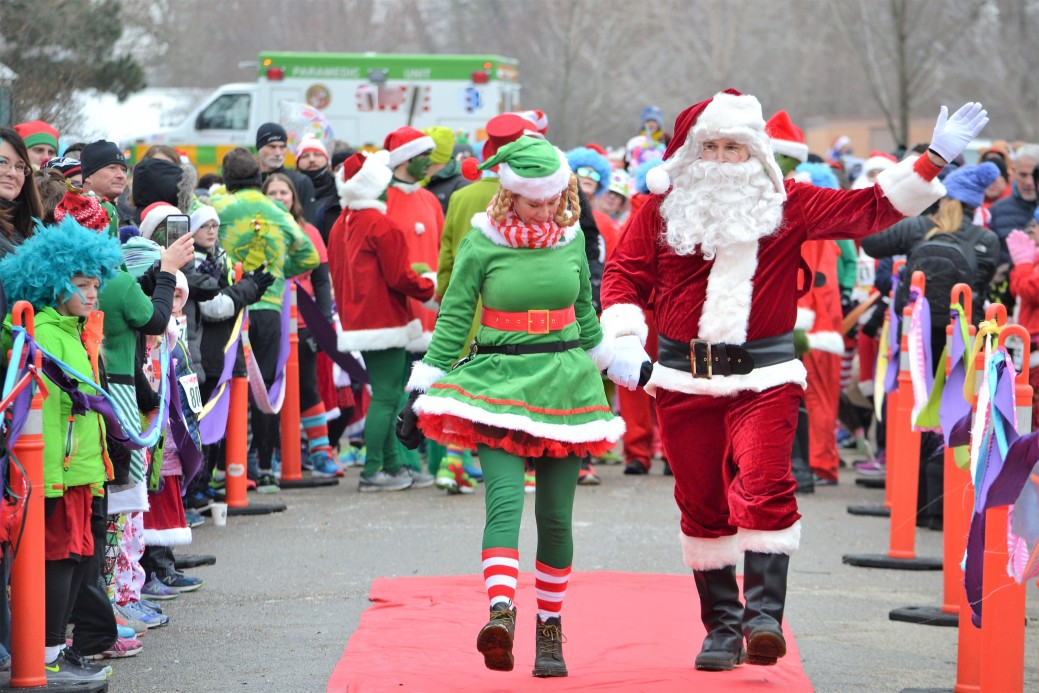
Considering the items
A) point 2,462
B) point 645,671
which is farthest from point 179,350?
Answer: point 645,671

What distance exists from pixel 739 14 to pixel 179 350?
40647 millimetres

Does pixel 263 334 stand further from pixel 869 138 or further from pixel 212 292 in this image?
pixel 869 138

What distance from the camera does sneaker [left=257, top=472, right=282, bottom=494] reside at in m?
11.3

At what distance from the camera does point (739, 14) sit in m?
46.6

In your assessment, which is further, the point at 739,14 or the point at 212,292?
the point at 739,14

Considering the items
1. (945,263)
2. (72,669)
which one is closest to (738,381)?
(72,669)

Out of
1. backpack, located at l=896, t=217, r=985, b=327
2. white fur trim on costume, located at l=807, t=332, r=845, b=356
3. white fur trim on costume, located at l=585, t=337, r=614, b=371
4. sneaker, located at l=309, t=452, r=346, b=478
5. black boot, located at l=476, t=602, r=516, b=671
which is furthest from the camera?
sneaker, located at l=309, t=452, r=346, b=478

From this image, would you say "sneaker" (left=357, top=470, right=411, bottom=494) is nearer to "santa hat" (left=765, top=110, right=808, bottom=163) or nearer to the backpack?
"santa hat" (left=765, top=110, right=808, bottom=163)

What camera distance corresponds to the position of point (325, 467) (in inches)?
474

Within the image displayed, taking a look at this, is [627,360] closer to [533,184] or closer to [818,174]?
[533,184]

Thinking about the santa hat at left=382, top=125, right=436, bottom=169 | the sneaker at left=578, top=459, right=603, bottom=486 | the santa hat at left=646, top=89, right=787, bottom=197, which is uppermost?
the santa hat at left=646, top=89, right=787, bottom=197

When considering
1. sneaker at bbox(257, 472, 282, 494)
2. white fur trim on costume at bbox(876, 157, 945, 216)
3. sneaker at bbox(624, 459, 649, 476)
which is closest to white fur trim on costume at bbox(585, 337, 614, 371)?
white fur trim on costume at bbox(876, 157, 945, 216)

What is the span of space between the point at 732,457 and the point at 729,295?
61 cm

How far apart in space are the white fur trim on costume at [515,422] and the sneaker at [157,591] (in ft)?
7.54
